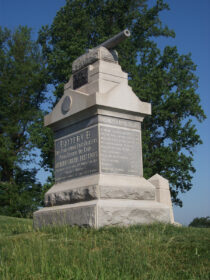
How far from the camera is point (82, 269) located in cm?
445

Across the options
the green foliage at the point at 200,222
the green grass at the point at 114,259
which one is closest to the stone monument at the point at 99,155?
the green grass at the point at 114,259

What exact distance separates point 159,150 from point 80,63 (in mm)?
11333

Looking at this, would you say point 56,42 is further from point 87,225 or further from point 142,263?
point 142,263

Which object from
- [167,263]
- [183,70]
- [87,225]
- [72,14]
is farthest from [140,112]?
[72,14]

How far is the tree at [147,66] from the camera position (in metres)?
20.4

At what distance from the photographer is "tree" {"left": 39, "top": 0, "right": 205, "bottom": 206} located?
20375 mm

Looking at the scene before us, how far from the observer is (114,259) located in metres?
4.74

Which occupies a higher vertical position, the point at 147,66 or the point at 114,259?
the point at 147,66

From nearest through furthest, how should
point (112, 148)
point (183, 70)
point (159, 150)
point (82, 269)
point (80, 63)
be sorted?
1. point (82, 269)
2. point (112, 148)
3. point (80, 63)
4. point (159, 150)
5. point (183, 70)

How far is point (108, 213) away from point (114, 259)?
2583 mm

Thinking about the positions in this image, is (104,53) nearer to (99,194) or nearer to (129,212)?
(99,194)

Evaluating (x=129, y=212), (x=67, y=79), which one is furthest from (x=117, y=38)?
(x=67, y=79)

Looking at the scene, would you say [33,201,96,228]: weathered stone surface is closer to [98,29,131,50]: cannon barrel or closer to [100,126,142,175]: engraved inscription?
[100,126,142,175]: engraved inscription

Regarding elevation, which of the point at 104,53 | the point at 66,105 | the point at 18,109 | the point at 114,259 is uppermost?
the point at 18,109
